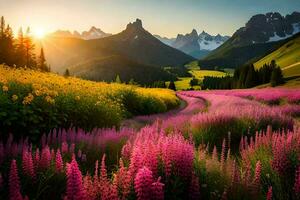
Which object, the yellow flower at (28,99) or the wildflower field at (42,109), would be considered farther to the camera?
the yellow flower at (28,99)

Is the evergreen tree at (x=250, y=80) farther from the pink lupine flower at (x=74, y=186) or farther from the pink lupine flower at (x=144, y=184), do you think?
the pink lupine flower at (x=74, y=186)

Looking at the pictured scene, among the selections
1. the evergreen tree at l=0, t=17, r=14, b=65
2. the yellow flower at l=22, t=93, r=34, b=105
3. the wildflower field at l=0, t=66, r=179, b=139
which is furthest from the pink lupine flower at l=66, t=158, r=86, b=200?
the evergreen tree at l=0, t=17, r=14, b=65

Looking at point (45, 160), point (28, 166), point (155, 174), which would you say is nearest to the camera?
point (155, 174)

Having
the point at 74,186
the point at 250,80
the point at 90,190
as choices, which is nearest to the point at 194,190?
the point at 90,190

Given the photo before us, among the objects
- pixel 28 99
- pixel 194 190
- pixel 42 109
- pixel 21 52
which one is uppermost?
pixel 21 52

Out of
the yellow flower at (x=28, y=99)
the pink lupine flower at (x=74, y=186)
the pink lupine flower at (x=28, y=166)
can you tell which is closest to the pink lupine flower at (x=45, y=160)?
the pink lupine flower at (x=28, y=166)

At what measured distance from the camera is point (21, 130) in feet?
27.2

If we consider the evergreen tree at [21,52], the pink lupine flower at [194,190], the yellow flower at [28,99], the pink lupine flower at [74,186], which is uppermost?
the evergreen tree at [21,52]

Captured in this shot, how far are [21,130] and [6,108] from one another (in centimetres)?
59

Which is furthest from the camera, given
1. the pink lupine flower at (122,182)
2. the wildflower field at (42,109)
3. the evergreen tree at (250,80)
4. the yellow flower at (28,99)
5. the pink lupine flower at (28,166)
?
the evergreen tree at (250,80)

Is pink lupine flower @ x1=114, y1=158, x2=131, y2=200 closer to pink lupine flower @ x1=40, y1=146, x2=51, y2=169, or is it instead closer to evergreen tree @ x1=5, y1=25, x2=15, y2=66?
pink lupine flower @ x1=40, y1=146, x2=51, y2=169

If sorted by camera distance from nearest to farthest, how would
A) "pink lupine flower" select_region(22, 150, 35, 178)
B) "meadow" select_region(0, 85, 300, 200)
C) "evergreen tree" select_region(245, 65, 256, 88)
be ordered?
"meadow" select_region(0, 85, 300, 200), "pink lupine flower" select_region(22, 150, 35, 178), "evergreen tree" select_region(245, 65, 256, 88)

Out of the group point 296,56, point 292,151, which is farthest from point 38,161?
point 296,56

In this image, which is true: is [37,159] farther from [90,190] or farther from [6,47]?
[6,47]
